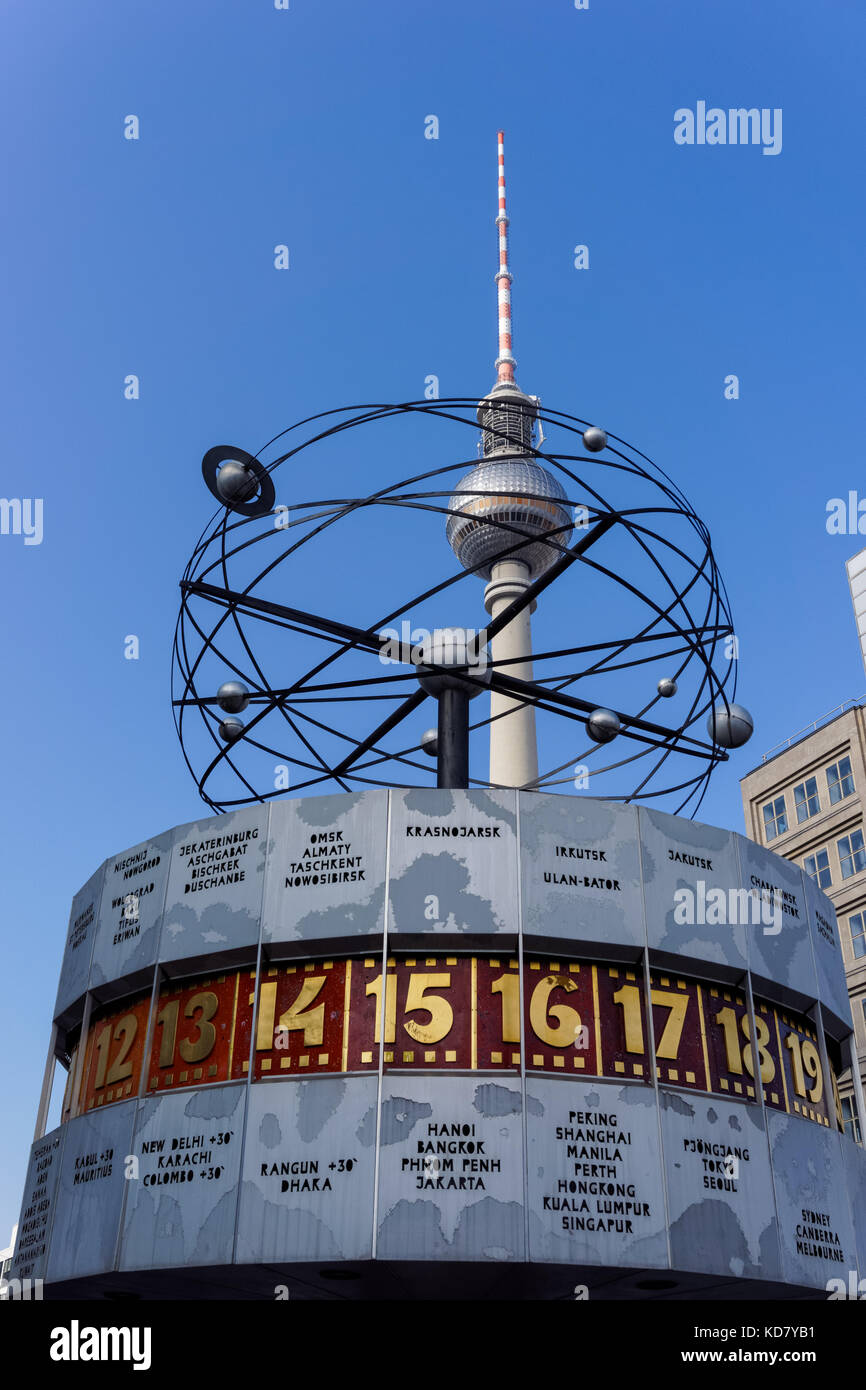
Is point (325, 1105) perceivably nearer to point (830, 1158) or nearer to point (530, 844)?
point (530, 844)

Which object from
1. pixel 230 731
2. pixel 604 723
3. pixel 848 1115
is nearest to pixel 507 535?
pixel 848 1115

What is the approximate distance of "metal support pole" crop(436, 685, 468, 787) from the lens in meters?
19.5

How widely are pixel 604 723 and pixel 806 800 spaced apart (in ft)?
159

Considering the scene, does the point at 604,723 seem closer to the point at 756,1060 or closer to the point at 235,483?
the point at 756,1060

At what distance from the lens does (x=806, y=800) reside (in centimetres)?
6431

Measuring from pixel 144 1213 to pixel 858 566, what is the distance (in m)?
59.8

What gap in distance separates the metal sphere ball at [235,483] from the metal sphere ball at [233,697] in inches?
120

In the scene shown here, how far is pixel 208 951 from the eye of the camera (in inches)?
633

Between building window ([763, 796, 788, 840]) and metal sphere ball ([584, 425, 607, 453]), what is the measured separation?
164 ft

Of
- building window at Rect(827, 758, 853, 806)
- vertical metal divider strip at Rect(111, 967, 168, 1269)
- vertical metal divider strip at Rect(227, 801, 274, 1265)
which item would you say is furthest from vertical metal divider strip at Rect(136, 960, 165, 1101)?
building window at Rect(827, 758, 853, 806)

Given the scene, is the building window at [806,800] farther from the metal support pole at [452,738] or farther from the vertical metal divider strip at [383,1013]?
the vertical metal divider strip at [383,1013]

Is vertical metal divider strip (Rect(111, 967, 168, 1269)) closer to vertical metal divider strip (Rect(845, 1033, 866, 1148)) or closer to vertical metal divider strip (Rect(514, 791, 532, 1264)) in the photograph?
vertical metal divider strip (Rect(514, 791, 532, 1264))

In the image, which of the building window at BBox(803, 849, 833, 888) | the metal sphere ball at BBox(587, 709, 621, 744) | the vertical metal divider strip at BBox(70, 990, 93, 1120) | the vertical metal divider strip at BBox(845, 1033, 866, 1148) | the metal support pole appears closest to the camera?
the vertical metal divider strip at BBox(70, 990, 93, 1120)
